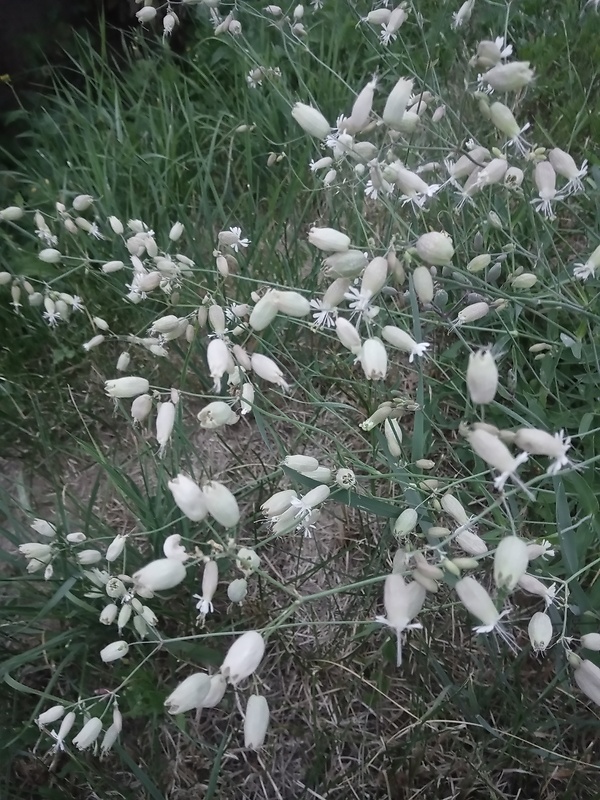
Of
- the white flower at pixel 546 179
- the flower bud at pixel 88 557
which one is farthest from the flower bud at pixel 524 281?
the flower bud at pixel 88 557

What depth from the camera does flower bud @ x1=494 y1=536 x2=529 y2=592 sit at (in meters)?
0.87

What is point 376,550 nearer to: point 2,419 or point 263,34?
point 2,419

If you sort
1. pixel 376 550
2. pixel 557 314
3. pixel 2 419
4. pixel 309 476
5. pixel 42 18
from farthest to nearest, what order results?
1. pixel 42 18
2. pixel 2 419
3. pixel 557 314
4. pixel 376 550
5. pixel 309 476

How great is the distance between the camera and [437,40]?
2.68 metres

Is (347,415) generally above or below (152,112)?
below

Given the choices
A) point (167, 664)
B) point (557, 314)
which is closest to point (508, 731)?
point (167, 664)

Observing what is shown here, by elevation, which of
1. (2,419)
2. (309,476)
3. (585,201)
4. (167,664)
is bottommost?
(167,664)

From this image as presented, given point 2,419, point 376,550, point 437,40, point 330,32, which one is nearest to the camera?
point 376,550

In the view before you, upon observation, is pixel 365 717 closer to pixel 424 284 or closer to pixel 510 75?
pixel 424 284

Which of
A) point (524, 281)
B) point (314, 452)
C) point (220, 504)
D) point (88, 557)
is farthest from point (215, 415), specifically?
point (314, 452)

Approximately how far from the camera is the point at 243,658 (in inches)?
36.3

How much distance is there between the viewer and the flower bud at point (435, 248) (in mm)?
1054

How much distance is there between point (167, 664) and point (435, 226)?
5.15ft

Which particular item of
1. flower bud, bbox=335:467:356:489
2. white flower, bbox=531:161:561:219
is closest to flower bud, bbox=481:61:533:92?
white flower, bbox=531:161:561:219
